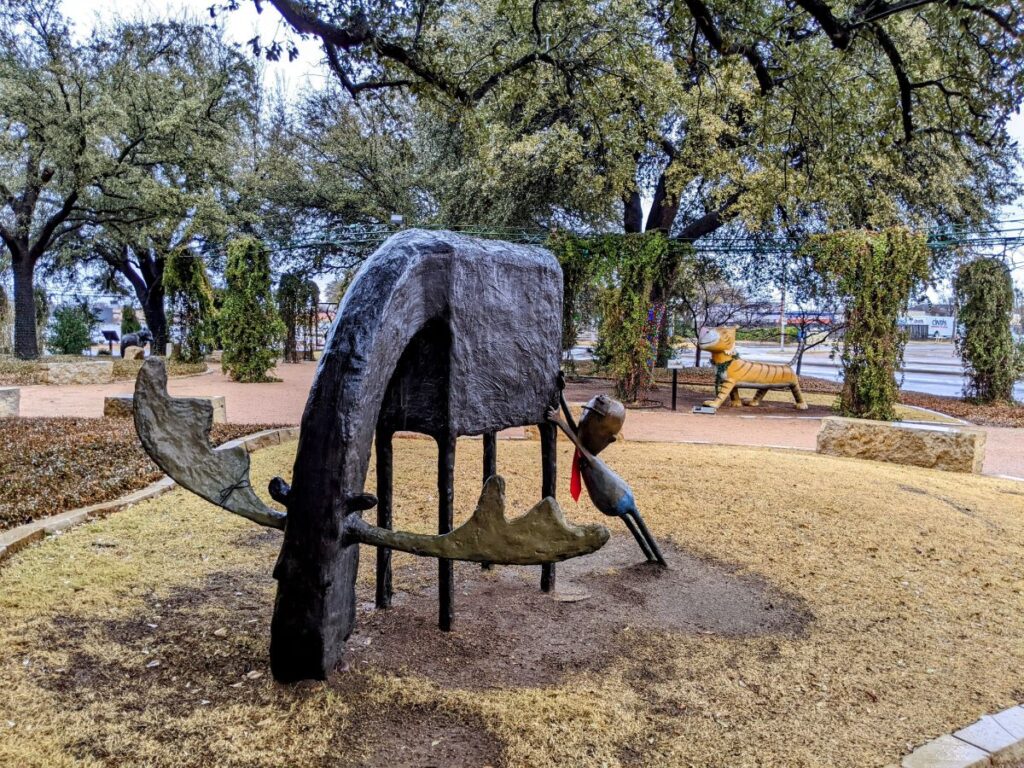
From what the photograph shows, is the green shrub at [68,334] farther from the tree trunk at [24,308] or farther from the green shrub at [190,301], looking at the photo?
the green shrub at [190,301]

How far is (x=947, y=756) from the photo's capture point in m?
2.51

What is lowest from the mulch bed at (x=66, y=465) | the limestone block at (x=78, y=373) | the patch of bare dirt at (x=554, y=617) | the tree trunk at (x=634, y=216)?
the patch of bare dirt at (x=554, y=617)

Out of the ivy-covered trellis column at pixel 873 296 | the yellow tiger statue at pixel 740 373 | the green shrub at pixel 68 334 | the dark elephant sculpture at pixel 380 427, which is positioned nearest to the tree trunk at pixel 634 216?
the yellow tiger statue at pixel 740 373

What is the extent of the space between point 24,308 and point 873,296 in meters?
22.1

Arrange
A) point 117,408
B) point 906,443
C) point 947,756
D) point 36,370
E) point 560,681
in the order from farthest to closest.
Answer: point 36,370
point 117,408
point 906,443
point 560,681
point 947,756

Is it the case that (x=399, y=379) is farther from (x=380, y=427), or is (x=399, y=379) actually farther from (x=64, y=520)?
(x=64, y=520)

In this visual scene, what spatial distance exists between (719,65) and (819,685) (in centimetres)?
458

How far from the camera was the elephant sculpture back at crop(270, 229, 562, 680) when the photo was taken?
263 centimetres

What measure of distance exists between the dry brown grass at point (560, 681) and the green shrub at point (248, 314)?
1142 centimetres

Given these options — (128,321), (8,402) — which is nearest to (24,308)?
(128,321)

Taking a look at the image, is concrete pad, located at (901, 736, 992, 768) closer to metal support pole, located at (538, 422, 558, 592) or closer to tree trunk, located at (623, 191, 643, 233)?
metal support pole, located at (538, 422, 558, 592)

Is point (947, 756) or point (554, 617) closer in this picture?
point (947, 756)

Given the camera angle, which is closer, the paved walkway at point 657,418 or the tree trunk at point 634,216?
the paved walkway at point 657,418

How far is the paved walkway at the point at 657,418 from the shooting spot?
1008cm
